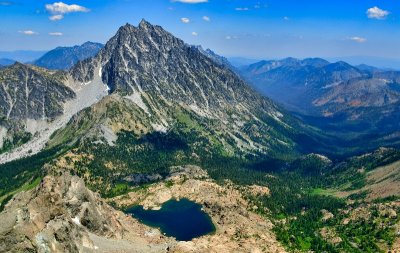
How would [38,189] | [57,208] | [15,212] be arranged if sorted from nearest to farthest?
[15,212], [57,208], [38,189]

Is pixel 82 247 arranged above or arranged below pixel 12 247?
below

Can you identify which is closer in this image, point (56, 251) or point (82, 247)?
point (56, 251)

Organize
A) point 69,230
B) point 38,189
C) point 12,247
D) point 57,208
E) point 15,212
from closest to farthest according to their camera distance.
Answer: point 12,247
point 15,212
point 69,230
point 57,208
point 38,189

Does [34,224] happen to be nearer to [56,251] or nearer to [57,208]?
[56,251]

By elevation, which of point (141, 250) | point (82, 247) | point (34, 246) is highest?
point (34, 246)

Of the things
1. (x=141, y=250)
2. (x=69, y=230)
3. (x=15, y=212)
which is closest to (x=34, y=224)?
(x=15, y=212)

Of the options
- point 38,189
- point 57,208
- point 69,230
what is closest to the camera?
point 69,230

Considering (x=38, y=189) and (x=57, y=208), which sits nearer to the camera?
(x=57, y=208)

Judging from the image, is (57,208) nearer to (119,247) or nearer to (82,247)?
(82,247)

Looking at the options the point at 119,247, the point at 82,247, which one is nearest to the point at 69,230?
the point at 82,247

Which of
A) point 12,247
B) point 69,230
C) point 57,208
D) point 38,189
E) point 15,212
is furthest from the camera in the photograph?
point 38,189
